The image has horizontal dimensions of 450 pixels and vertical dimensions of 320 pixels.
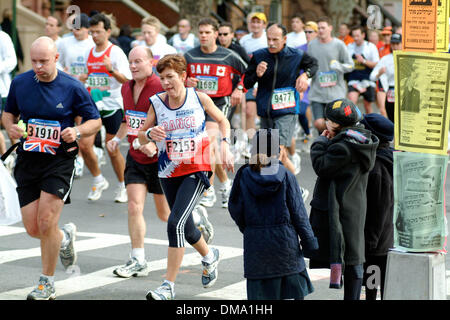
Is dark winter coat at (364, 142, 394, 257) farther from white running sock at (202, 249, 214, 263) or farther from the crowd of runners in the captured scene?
white running sock at (202, 249, 214, 263)

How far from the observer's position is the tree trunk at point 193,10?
82.0ft

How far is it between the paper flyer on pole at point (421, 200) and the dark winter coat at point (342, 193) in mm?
648

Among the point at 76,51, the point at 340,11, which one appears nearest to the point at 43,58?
the point at 76,51

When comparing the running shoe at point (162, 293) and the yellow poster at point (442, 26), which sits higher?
the yellow poster at point (442, 26)

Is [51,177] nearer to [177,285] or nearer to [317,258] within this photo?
[177,285]

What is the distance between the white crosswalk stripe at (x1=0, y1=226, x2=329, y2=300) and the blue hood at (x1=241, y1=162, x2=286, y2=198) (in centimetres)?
172

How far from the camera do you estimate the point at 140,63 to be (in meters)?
8.62

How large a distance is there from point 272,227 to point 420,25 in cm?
144

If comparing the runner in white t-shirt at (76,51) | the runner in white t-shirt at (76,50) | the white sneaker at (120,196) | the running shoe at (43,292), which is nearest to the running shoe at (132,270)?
the running shoe at (43,292)

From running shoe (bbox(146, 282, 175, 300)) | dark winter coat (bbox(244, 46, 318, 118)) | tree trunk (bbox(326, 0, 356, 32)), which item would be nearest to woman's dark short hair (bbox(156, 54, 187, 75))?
running shoe (bbox(146, 282, 175, 300))

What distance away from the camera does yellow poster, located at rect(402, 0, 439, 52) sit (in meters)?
5.47

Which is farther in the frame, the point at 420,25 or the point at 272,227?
the point at 272,227

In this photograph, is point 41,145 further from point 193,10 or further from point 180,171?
point 193,10

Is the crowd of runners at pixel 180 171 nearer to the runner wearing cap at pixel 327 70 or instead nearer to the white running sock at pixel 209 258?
the white running sock at pixel 209 258
